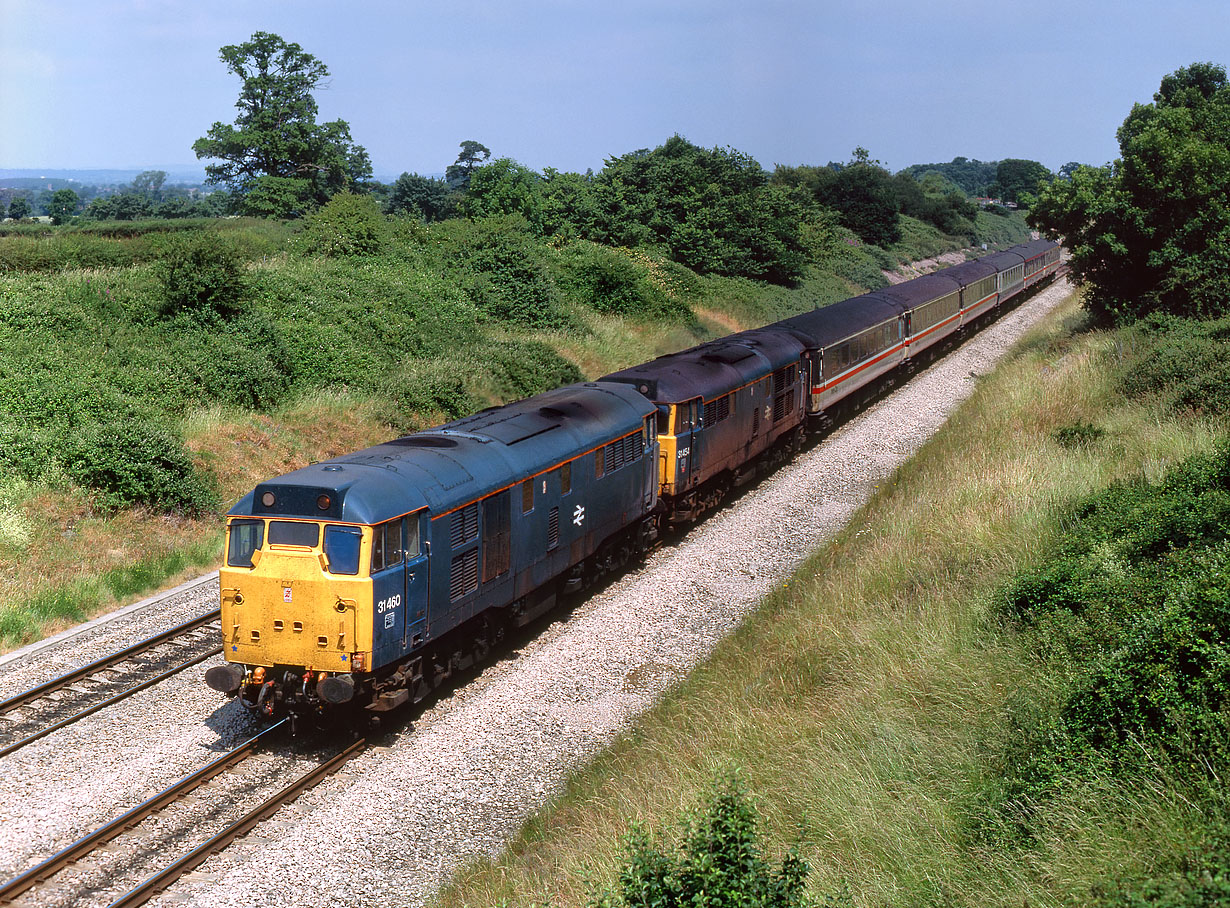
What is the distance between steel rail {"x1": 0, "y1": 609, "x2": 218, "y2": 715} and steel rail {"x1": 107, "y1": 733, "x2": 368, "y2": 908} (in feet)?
15.2

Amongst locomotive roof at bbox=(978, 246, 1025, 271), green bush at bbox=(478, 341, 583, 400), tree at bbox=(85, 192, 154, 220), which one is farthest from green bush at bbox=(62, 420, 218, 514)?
tree at bbox=(85, 192, 154, 220)

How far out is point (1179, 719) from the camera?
8.27 meters

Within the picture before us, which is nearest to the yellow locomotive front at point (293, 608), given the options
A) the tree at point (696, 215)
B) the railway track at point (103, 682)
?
the railway track at point (103, 682)

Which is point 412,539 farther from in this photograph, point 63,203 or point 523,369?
point 63,203

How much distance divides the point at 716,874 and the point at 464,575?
816cm

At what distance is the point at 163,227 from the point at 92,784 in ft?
131

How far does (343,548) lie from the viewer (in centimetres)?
1259

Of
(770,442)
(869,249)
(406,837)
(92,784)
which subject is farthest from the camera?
(869,249)

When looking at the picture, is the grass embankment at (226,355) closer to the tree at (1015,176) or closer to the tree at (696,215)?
the tree at (696,215)

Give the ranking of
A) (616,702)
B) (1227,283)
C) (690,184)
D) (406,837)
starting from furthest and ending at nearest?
(690,184), (1227,283), (616,702), (406,837)

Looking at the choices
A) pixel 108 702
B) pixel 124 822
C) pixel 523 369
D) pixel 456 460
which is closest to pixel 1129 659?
pixel 456 460

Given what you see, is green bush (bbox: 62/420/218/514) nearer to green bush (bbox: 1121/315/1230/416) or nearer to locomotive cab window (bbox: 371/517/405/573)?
locomotive cab window (bbox: 371/517/405/573)

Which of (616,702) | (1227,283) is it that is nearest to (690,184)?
(1227,283)

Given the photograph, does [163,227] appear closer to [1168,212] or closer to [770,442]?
[770,442]
